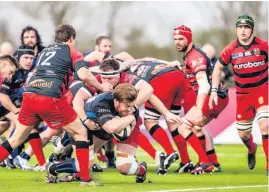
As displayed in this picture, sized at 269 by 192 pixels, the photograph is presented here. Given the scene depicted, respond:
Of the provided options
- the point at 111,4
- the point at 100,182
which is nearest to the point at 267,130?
the point at 100,182

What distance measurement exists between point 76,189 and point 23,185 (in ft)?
3.17

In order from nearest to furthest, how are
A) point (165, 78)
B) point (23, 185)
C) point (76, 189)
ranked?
point (76, 189) < point (23, 185) < point (165, 78)

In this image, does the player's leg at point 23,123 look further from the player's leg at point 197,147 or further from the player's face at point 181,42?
the player's face at point 181,42

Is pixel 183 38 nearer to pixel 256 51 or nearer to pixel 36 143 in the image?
pixel 256 51

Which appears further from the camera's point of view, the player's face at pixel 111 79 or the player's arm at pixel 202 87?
the player's arm at pixel 202 87

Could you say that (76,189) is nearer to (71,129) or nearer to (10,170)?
(71,129)

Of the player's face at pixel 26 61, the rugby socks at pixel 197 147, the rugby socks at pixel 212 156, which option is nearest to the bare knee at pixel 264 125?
the rugby socks at pixel 197 147

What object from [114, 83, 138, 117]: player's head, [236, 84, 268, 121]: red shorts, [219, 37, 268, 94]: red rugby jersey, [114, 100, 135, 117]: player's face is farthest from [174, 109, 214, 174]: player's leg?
[114, 83, 138, 117]: player's head

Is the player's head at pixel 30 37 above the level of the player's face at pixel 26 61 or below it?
above

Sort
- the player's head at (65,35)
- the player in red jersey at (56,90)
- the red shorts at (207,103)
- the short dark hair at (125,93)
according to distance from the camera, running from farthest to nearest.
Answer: the red shorts at (207,103), the player's head at (65,35), the player in red jersey at (56,90), the short dark hair at (125,93)

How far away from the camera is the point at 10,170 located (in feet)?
44.8

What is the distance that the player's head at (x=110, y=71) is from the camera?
433 inches

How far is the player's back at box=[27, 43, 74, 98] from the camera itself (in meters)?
10.8

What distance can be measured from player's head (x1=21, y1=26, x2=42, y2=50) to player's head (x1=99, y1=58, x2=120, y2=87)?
4.14m
